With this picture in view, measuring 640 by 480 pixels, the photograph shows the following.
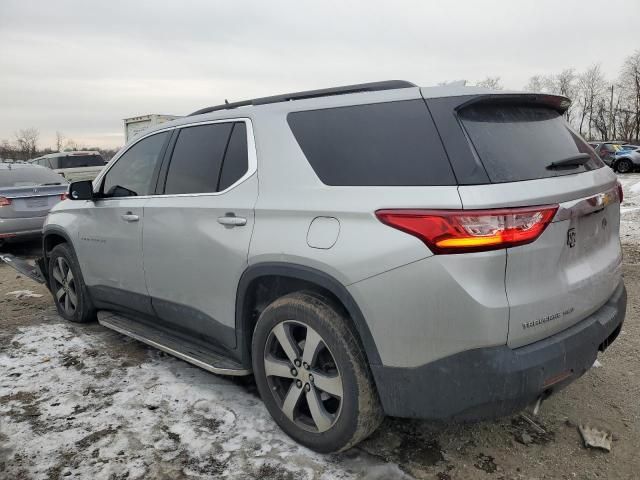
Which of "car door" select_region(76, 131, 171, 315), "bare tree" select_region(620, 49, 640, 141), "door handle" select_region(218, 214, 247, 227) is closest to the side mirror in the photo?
"car door" select_region(76, 131, 171, 315)

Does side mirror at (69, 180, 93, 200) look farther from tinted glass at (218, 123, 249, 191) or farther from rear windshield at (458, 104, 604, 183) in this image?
rear windshield at (458, 104, 604, 183)

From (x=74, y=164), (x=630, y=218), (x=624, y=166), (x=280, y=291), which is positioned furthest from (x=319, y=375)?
(x=624, y=166)

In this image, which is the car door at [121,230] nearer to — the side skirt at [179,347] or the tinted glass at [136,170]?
the tinted glass at [136,170]

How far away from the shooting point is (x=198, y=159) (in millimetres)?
3354

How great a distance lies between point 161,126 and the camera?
380cm

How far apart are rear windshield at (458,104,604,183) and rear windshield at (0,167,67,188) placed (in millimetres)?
8354

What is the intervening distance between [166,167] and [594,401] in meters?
3.23

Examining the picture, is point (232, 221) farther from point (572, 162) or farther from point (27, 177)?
point (27, 177)

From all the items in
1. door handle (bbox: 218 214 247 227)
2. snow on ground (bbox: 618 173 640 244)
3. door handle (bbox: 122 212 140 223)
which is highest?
door handle (bbox: 218 214 247 227)

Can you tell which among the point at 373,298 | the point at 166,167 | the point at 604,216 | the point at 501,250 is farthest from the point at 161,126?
the point at 604,216

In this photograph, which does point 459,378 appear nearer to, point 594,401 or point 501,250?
point 501,250

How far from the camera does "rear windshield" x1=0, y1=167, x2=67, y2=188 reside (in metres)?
8.48

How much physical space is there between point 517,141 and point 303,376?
60.6 inches

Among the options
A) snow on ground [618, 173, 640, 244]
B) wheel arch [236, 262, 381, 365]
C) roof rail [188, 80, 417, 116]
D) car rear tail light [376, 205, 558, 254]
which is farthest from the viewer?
snow on ground [618, 173, 640, 244]
